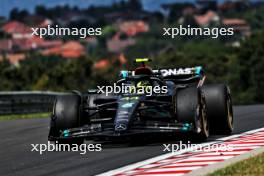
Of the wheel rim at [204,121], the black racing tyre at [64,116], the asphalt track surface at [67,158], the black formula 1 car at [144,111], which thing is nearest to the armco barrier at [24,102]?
the asphalt track surface at [67,158]

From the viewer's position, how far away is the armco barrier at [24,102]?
1160 inches

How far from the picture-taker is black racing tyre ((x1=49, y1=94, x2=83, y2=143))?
13.4m

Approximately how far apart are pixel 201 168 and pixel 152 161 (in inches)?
54.2

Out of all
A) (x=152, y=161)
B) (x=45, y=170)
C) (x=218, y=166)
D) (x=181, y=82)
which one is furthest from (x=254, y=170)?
(x=181, y=82)

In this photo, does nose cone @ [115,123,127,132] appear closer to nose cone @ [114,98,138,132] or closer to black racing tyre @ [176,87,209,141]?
→ nose cone @ [114,98,138,132]

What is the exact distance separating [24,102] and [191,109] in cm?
1859

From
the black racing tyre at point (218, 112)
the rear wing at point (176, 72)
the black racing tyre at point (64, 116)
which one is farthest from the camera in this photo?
the rear wing at point (176, 72)

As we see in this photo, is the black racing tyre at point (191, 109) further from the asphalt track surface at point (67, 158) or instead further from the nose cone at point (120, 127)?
the nose cone at point (120, 127)

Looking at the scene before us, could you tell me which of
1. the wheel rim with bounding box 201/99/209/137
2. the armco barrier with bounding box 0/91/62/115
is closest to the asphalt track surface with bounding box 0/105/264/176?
the wheel rim with bounding box 201/99/209/137

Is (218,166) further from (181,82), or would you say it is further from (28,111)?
(28,111)

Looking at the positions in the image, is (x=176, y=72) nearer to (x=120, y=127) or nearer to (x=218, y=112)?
(x=218, y=112)

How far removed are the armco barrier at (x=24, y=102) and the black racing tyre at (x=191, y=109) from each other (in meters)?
17.0

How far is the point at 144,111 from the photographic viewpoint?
1342cm

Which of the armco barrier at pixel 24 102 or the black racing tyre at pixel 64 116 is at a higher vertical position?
the armco barrier at pixel 24 102
